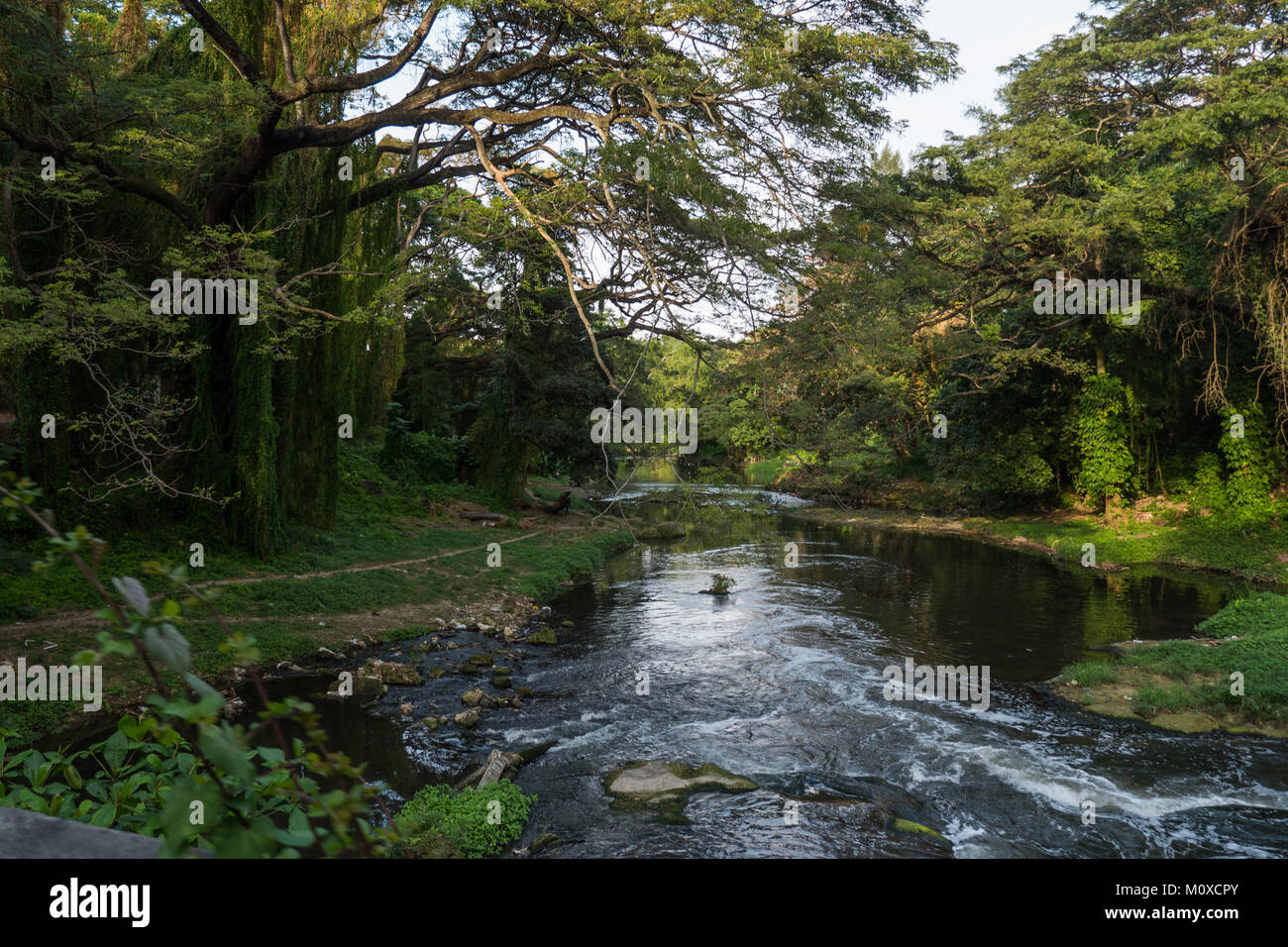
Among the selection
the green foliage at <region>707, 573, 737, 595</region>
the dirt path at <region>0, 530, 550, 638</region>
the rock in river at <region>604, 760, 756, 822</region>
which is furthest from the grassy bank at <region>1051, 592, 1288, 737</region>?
the dirt path at <region>0, 530, 550, 638</region>

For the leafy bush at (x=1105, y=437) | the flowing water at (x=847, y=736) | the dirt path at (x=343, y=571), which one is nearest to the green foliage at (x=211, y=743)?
the flowing water at (x=847, y=736)

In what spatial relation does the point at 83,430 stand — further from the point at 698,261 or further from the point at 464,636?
the point at 698,261

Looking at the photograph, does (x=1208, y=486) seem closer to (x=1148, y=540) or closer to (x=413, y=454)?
(x=1148, y=540)

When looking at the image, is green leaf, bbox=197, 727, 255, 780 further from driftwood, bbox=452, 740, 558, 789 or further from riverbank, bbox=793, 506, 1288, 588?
riverbank, bbox=793, 506, 1288, 588

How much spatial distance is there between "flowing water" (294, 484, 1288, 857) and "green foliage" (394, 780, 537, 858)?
0.69ft

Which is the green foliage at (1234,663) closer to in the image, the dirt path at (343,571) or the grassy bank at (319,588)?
the grassy bank at (319,588)

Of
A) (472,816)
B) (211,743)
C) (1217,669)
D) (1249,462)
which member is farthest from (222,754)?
(1249,462)

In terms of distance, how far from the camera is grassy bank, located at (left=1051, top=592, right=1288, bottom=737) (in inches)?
370

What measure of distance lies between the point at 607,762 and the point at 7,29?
11511mm

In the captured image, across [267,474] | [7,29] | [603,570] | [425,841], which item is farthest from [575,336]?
[425,841]

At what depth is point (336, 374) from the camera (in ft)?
54.7

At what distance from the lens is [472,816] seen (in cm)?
648

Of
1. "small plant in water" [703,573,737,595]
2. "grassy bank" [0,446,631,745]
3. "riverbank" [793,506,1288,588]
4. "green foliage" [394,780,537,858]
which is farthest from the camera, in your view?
"riverbank" [793,506,1288,588]

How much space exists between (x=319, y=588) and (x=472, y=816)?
8.13 metres
